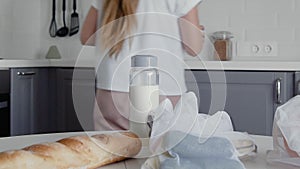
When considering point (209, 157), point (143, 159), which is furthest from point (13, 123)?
point (209, 157)

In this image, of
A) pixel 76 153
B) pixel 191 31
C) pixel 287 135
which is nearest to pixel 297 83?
pixel 191 31

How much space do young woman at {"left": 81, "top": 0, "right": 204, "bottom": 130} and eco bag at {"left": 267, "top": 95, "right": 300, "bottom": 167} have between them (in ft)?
1.54

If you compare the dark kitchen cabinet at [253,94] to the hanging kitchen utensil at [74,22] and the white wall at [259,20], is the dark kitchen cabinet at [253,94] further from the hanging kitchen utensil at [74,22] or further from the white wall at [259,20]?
the hanging kitchen utensil at [74,22]

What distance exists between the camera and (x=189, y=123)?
72cm

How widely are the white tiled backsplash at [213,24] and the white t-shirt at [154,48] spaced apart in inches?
61.4

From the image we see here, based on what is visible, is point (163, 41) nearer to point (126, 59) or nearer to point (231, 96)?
point (126, 59)

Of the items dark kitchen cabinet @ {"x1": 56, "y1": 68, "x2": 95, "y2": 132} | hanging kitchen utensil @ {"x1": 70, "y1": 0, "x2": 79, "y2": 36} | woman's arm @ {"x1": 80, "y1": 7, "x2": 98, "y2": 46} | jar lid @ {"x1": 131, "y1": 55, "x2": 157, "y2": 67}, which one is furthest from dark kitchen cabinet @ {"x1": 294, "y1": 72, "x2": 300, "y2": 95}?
jar lid @ {"x1": 131, "y1": 55, "x2": 157, "y2": 67}

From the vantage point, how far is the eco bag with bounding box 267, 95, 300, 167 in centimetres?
73

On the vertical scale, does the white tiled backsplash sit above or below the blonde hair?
above

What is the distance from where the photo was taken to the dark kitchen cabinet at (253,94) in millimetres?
2244

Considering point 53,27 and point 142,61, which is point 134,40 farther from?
point 53,27

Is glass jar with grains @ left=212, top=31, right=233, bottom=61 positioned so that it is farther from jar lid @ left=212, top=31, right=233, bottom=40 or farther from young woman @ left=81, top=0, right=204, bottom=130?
young woman @ left=81, top=0, right=204, bottom=130

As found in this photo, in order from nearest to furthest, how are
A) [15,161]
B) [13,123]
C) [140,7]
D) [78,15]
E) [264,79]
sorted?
[15,161] → [140,7] → [264,79] → [13,123] → [78,15]

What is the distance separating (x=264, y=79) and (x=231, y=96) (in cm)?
18
